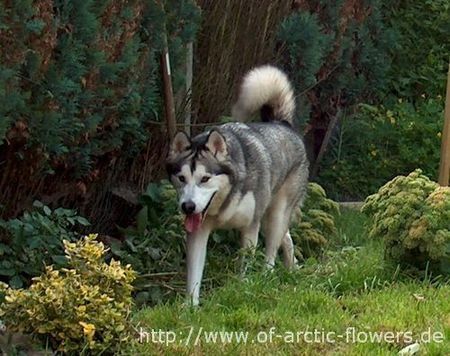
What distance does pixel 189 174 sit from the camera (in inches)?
230

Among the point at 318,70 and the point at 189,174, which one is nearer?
the point at 189,174

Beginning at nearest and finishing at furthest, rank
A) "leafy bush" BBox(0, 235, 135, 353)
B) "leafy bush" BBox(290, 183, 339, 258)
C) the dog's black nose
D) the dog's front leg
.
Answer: "leafy bush" BBox(0, 235, 135, 353)
the dog's black nose
the dog's front leg
"leafy bush" BBox(290, 183, 339, 258)

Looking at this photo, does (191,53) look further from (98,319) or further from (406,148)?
(98,319)

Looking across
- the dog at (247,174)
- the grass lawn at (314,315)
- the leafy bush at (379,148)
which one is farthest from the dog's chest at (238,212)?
the leafy bush at (379,148)

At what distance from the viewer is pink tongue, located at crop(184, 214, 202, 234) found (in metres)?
5.87

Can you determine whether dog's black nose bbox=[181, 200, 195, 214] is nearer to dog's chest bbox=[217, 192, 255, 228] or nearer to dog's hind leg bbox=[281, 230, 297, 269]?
dog's chest bbox=[217, 192, 255, 228]

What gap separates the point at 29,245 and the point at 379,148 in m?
4.80

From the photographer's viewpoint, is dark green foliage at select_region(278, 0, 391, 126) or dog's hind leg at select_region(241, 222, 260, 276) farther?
dark green foliage at select_region(278, 0, 391, 126)

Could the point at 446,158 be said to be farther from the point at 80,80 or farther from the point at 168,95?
the point at 80,80

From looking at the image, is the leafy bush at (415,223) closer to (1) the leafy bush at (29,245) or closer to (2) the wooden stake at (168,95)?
(1) the leafy bush at (29,245)

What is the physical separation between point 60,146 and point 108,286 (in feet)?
5.74

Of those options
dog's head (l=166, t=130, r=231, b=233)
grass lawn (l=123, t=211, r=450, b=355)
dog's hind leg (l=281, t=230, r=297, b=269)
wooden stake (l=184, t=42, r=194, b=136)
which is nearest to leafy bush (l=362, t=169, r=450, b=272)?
grass lawn (l=123, t=211, r=450, b=355)

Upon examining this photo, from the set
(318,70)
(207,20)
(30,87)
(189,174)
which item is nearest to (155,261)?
(189,174)

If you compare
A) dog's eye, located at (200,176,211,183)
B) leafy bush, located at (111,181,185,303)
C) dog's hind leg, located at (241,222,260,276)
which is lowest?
leafy bush, located at (111,181,185,303)
